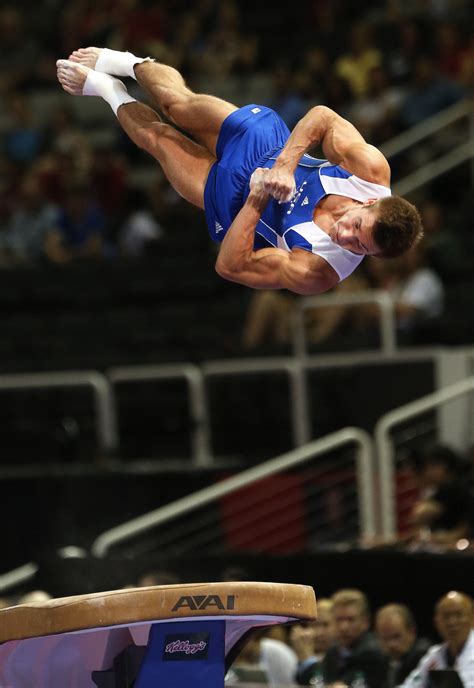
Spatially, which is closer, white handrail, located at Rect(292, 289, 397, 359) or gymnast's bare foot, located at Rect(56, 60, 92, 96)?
gymnast's bare foot, located at Rect(56, 60, 92, 96)

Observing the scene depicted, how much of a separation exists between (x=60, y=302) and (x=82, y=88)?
660 cm

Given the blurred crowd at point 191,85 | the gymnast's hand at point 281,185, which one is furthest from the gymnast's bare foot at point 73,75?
the blurred crowd at point 191,85

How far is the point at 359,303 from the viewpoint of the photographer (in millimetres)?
10812

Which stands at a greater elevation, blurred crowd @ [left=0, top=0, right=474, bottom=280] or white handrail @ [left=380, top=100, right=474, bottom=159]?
blurred crowd @ [left=0, top=0, right=474, bottom=280]

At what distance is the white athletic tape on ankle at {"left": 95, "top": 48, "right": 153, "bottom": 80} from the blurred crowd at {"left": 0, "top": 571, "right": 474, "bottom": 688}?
98.9 inches

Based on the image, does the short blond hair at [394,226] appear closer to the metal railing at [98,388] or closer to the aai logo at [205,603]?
the aai logo at [205,603]

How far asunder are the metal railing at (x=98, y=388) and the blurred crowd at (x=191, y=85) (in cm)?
223

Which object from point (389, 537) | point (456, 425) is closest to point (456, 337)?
point (456, 425)

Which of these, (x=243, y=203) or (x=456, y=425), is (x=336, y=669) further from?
(x=456, y=425)

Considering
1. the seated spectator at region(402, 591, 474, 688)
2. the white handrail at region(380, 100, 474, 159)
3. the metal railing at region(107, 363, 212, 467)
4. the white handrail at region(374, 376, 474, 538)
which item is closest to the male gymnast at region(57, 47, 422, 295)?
the seated spectator at region(402, 591, 474, 688)

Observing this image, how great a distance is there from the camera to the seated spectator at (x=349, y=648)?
22.7 feet

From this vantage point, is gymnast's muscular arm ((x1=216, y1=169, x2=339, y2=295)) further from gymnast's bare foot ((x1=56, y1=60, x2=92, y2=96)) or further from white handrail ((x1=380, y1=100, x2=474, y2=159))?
white handrail ((x1=380, y1=100, x2=474, y2=159))

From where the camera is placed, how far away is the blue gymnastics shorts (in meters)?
6.11

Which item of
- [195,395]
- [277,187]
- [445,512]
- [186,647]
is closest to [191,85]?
[195,395]
